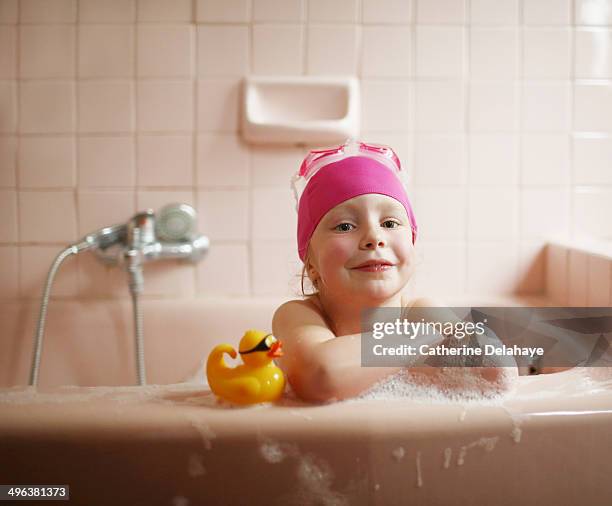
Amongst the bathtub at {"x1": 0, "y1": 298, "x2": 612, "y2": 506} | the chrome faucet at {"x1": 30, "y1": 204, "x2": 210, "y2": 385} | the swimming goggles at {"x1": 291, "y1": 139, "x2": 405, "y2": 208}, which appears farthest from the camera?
the chrome faucet at {"x1": 30, "y1": 204, "x2": 210, "y2": 385}

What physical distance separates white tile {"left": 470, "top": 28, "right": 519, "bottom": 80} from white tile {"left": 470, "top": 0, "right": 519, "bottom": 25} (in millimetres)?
20

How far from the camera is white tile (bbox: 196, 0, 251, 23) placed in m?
1.56

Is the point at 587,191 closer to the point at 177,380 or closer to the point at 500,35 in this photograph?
the point at 500,35

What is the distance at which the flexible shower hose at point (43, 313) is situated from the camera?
1433mm

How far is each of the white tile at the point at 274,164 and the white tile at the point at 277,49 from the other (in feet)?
0.65

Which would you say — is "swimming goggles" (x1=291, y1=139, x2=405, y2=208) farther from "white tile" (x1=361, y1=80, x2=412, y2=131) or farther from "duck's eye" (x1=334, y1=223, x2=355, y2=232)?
"white tile" (x1=361, y1=80, x2=412, y2=131)

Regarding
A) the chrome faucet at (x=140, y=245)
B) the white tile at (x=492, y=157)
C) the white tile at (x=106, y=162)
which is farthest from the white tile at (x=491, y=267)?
the white tile at (x=106, y=162)

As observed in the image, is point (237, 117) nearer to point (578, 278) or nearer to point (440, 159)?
point (440, 159)

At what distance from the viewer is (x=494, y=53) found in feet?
5.21

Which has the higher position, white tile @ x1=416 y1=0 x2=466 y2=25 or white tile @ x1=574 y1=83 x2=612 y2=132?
white tile @ x1=416 y1=0 x2=466 y2=25

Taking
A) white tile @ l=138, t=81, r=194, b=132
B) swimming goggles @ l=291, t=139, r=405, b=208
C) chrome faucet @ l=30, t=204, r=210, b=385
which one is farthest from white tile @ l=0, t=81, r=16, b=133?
swimming goggles @ l=291, t=139, r=405, b=208

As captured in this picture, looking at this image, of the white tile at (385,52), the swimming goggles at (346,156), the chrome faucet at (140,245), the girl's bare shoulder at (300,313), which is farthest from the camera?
the white tile at (385,52)

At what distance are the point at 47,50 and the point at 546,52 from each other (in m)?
1.28

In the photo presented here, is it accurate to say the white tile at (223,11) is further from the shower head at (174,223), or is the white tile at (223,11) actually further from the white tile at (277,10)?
the shower head at (174,223)
